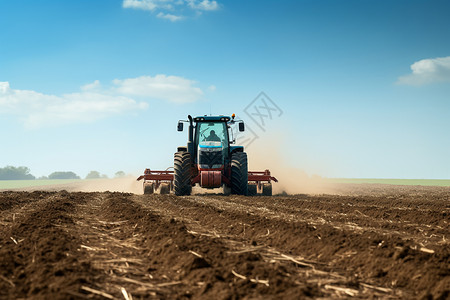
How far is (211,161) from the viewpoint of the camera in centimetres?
1666

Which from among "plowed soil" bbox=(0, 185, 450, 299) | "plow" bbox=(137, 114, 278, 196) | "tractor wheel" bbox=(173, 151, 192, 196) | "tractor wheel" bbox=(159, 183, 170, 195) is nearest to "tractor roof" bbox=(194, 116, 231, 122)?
"plow" bbox=(137, 114, 278, 196)

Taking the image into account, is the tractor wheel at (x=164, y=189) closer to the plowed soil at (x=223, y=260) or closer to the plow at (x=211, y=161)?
the plow at (x=211, y=161)

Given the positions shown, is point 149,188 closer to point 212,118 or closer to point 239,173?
point 212,118

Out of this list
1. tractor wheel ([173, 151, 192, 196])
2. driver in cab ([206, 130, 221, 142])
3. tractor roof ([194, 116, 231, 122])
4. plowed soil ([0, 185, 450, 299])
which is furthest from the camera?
driver in cab ([206, 130, 221, 142])

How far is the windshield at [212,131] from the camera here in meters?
17.3

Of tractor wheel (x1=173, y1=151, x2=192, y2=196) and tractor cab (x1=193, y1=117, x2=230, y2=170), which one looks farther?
tractor cab (x1=193, y1=117, x2=230, y2=170)

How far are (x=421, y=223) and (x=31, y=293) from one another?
323 inches

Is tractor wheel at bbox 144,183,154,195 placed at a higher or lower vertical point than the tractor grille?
lower

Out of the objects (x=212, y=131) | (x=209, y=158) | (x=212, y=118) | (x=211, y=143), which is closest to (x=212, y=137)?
(x=212, y=131)

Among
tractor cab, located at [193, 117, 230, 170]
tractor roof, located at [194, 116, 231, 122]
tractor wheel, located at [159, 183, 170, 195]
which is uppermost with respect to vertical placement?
tractor roof, located at [194, 116, 231, 122]

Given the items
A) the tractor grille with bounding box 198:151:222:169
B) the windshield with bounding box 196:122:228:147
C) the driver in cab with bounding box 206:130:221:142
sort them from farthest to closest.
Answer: the windshield with bounding box 196:122:228:147 < the driver in cab with bounding box 206:130:221:142 < the tractor grille with bounding box 198:151:222:169

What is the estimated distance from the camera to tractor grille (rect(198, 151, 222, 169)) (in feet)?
54.5

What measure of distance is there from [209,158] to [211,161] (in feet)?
0.48

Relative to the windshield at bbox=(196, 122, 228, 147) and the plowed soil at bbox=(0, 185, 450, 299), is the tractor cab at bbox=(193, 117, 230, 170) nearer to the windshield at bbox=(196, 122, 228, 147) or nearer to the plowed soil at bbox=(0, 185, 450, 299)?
the windshield at bbox=(196, 122, 228, 147)
